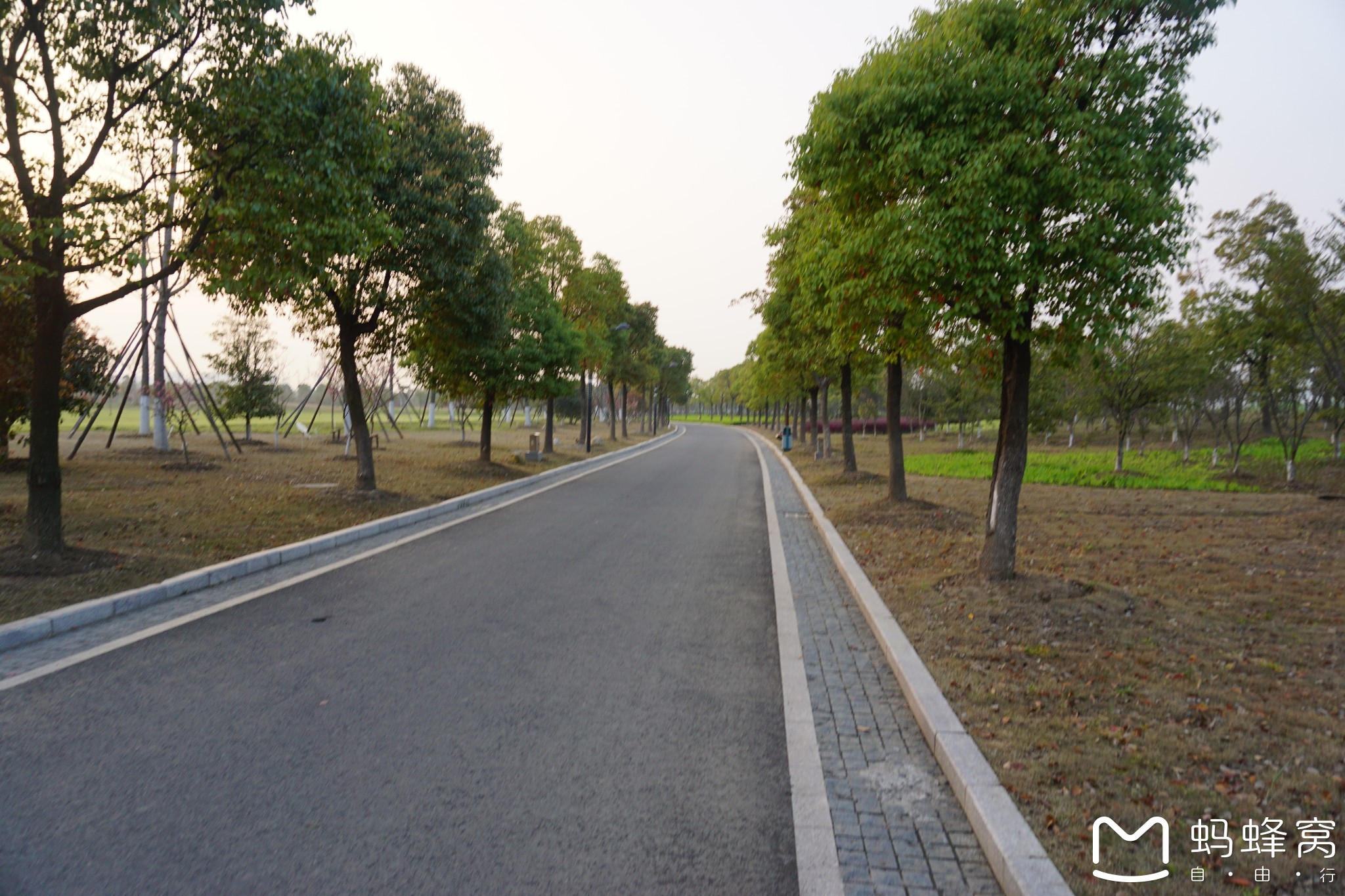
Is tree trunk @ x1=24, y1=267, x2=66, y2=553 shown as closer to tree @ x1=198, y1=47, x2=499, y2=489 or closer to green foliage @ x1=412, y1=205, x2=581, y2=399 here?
tree @ x1=198, y1=47, x2=499, y2=489

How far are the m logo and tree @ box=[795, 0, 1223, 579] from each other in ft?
14.5

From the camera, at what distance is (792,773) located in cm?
412

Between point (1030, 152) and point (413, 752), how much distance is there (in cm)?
643

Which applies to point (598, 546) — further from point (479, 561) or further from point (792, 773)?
point (792, 773)

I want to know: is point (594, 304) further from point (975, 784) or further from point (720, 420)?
point (720, 420)

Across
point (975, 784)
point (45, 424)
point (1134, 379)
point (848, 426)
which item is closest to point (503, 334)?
point (848, 426)

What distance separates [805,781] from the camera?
4.04m

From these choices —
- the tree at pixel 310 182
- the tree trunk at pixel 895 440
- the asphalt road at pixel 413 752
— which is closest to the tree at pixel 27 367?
the tree at pixel 310 182

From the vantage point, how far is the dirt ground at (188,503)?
7.89m

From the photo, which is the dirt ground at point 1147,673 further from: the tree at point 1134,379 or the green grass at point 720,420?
the green grass at point 720,420

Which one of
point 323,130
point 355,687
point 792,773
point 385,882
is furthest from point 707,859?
point 323,130

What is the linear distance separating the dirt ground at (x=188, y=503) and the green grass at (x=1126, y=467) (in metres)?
14.0

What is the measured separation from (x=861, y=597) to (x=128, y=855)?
19.7 ft

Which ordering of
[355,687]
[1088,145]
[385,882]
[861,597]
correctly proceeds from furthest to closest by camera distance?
[861,597]
[1088,145]
[355,687]
[385,882]
